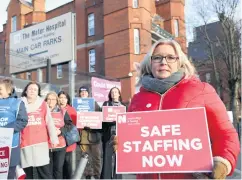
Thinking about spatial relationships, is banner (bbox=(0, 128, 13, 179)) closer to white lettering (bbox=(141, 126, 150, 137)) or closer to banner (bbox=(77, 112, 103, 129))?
white lettering (bbox=(141, 126, 150, 137))

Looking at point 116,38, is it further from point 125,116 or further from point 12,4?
point 125,116

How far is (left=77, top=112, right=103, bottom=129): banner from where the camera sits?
6438 millimetres

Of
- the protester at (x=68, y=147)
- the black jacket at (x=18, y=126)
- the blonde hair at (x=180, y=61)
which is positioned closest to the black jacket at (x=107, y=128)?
the protester at (x=68, y=147)

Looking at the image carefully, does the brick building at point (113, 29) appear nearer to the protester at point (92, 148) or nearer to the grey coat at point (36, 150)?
the protester at point (92, 148)

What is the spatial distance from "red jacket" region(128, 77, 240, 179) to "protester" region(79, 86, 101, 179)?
14.5 ft

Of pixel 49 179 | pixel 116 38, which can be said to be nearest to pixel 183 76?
pixel 49 179

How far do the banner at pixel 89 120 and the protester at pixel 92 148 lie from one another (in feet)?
0.48

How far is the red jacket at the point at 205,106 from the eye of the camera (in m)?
1.94

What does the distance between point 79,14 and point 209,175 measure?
117ft

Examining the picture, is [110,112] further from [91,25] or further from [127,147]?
[91,25]

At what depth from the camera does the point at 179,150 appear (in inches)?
81.9

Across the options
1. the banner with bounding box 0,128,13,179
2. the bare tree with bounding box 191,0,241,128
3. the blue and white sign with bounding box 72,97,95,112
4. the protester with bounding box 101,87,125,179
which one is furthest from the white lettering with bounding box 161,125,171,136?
the bare tree with bounding box 191,0,241,128

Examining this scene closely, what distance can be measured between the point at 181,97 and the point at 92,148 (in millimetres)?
4667

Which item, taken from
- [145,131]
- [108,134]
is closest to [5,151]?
[145,131]
